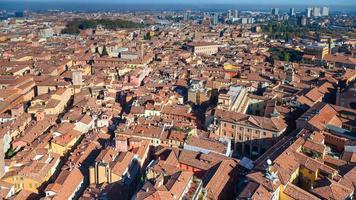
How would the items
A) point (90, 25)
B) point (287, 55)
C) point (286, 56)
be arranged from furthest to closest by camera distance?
point (90, 25)
point (287, 55)
point (286, 56)

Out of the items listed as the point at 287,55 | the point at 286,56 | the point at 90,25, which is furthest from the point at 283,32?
the point at 90,25

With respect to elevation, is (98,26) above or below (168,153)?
above

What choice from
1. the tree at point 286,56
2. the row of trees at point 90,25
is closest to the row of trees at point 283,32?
the tree at point 286,56

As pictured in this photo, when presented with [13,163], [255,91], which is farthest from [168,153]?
[255,91]

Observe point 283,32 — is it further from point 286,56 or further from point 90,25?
point 90,25

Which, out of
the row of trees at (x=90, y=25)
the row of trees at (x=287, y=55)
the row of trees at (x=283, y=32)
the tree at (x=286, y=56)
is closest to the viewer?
the tree at (x=286, y=56)

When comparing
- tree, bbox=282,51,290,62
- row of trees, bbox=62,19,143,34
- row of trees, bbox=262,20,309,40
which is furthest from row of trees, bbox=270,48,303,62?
row of trees, bbox=62,19,143,34

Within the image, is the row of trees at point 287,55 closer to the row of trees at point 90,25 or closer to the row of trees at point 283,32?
the row of trees at point 283,32

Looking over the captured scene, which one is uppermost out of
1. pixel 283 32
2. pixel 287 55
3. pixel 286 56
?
pixel 283 32

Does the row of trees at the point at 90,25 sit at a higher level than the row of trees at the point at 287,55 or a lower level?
higher

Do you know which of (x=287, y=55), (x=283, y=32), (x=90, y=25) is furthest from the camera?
(x=90, y=25)

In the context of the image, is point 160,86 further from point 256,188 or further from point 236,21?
point 236,21
